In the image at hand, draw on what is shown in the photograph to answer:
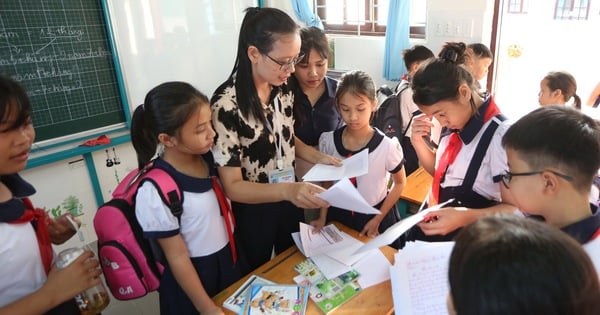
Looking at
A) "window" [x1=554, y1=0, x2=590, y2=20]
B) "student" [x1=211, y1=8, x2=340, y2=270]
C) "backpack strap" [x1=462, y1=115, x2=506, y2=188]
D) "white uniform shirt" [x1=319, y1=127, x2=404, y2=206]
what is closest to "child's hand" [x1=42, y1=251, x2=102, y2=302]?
"student" [x1=211, y1=8, x2=340, y2=270]

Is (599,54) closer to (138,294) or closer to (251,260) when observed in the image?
(251,260)

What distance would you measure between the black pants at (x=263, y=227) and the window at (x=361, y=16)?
2805 mm

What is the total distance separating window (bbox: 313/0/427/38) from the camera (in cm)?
382

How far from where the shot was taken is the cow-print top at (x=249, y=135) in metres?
1.36

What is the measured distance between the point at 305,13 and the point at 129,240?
138 inches

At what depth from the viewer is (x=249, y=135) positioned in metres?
1.44

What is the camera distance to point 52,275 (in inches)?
40.8

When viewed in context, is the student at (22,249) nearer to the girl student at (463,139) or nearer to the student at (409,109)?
the girl student at (463,139)

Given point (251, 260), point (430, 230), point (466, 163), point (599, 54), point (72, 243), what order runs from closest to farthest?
Result: point (430, 230)
point (466, 163)
point (251, 260)
point (72, 243)
point (599, 54)

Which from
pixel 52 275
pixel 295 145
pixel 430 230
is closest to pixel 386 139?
pixel 295 145

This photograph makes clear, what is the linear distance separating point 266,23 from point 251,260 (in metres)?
0.99

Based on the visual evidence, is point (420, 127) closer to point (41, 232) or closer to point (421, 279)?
point (421, 279)

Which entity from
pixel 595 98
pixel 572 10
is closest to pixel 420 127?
pixel 595 98

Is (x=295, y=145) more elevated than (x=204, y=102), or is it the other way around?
(x=204, y=102)
